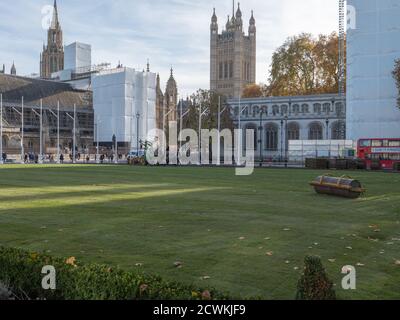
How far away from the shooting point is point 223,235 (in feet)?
Answer: 37.7

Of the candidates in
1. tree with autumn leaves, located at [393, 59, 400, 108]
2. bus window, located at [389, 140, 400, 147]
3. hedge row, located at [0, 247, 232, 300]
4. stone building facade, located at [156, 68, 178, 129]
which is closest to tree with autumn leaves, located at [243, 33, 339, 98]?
stone building facade, located at [156, 68, 178, 129]

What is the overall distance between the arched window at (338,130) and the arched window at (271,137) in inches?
391

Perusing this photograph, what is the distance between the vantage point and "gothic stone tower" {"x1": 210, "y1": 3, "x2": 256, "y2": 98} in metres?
147

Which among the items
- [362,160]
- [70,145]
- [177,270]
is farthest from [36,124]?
[177,270]

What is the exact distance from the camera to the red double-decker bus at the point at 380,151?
4781 centimetres

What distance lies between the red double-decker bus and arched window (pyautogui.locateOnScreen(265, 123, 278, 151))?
3198cm

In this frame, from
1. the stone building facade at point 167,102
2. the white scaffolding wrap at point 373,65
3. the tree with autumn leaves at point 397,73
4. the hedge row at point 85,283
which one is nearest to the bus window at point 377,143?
the tree with autumn leaves at point 397,73

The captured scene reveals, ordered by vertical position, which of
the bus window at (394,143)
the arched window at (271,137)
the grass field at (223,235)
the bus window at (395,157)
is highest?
the arched window at (271,137)

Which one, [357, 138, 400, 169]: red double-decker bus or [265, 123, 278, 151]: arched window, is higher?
[265, 123, 278, 151]: arched window

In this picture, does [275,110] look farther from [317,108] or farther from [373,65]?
[373,65]

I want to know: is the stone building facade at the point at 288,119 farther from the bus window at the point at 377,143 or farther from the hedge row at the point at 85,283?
the hedge row at the point at 85,283

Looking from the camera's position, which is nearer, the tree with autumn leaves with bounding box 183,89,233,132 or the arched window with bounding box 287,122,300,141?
the tree with autumn leaves with bounding box 183,89,233,132

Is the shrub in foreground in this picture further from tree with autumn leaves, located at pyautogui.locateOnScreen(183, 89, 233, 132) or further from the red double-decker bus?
tree with autumn leaves, located at pyautogui.locateOnScreen(183, 89, 233, 132)

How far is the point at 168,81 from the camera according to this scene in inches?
4579
